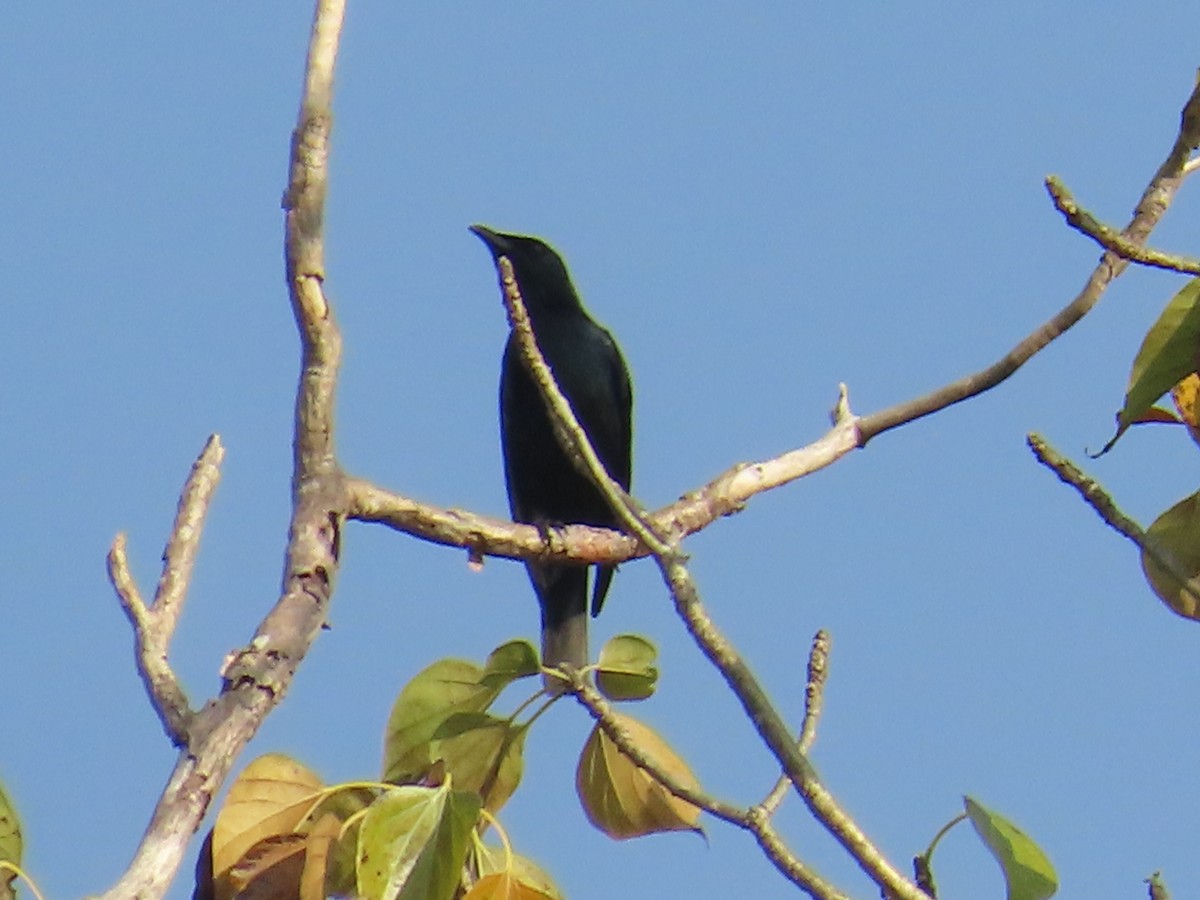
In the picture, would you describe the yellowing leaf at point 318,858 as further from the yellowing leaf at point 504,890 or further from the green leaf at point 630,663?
the green leaf at point 630,663

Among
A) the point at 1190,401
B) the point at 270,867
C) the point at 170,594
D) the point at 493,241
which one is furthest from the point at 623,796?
the point at 493,241

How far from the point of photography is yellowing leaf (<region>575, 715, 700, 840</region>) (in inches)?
112

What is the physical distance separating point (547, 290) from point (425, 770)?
4.00 m

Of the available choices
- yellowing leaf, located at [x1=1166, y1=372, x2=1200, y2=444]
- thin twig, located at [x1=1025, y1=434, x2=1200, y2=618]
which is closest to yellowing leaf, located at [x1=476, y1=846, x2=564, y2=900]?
thin twig, located at [x1=1025, y1=434, x2=1200, y2=618]

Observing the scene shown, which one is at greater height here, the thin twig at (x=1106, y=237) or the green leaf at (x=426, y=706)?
the thin twig at (x=1106, y=237)

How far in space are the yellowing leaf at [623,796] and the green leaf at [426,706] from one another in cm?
23

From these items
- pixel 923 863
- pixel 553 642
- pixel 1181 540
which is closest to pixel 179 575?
pixel 923 863

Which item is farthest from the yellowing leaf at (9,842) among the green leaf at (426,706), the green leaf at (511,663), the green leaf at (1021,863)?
the green leaf at (1021,863)

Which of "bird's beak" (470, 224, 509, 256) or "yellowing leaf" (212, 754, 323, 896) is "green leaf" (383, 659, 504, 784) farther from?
"bird's beak" (470, 224, 509, 256)

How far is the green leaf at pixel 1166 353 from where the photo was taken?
242cm

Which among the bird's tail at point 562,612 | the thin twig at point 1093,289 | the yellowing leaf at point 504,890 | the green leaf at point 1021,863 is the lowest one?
the green leaf at point 1021,863

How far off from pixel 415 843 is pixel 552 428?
3913 millimetres

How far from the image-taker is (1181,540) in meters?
2.55

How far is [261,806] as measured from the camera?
259cm
